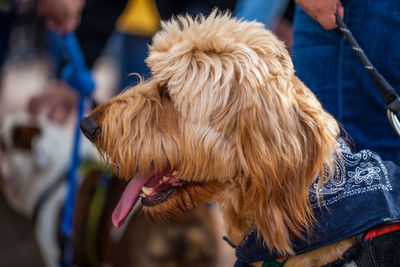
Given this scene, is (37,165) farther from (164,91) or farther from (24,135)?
(164,91)

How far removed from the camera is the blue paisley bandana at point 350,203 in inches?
55.2

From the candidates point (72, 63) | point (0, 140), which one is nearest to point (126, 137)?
point (72, 63)

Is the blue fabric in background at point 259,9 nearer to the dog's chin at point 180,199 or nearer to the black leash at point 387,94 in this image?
the black leash at point 387,94

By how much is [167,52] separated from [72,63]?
129cm

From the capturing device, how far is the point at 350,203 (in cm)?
144

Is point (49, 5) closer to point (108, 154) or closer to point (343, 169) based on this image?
point (108, 154)

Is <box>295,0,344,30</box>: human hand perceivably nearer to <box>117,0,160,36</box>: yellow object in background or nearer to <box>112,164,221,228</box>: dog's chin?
<box>112,164,221,228</box>: dog's chin

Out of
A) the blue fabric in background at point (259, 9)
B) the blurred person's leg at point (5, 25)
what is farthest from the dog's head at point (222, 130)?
the blurred person's leg at point (5, 25)

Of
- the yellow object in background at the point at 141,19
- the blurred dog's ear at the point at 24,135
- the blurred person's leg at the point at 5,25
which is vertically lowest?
the blurred dog's ear at the point at 24,135

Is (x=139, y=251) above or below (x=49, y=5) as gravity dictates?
below

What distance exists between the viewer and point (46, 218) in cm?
333

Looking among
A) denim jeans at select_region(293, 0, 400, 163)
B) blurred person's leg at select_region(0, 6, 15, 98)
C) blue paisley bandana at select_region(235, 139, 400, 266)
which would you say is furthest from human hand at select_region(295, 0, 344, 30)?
blurred person's leg at select_region(0, 6, 15, 98)

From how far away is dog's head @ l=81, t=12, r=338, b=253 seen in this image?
1.44m

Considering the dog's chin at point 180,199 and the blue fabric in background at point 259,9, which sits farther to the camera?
the blue fabric in background at point 259,9
